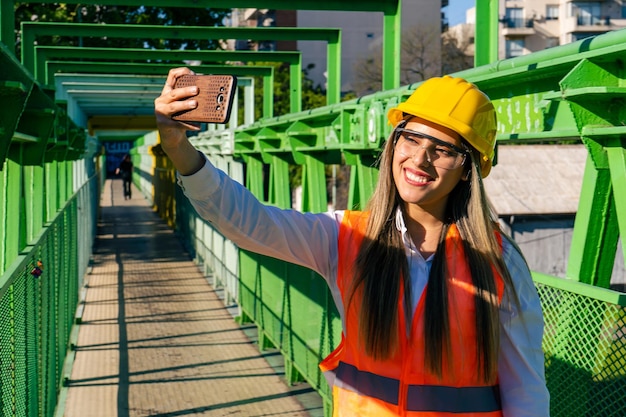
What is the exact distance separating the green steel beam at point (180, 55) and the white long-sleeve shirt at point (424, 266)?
950cm

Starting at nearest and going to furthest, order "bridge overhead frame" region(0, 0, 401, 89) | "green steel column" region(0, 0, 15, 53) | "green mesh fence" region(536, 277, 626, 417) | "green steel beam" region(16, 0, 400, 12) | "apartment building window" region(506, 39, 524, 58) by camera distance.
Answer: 1. "green mesh fence" region(536, 277, 626, 417)
2. "bridge overhead frame" region(0, 0, 401, 89)
3. "green steel column" region(0, 0, 15, 53)
4. "green steel beam" region(16, 0, 400, 12)
5. "apartment building window" region(506, 39, 524, 58)

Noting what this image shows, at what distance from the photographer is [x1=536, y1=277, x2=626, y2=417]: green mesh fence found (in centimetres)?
342

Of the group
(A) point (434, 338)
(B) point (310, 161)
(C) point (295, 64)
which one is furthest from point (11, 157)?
(C) point (295, 64)

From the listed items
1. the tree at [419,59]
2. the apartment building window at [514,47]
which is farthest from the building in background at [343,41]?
the apartment building window at [514,47]

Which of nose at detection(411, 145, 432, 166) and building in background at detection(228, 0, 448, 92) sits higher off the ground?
building in background at detection(228, 0, 448, 92)

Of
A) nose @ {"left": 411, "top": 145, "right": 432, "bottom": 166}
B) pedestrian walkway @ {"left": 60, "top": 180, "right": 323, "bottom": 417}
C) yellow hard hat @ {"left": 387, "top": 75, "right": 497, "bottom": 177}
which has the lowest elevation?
pedestrian walkway @ {"left": 60, "top": 180, "right": 323, "bottom": 417}

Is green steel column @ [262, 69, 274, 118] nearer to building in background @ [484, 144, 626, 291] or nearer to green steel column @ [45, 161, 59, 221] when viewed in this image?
green steel column @ [45, 161, 59, 221]

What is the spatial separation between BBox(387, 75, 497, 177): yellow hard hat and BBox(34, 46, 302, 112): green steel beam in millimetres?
9412

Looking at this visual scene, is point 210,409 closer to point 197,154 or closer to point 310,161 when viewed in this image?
point 310,161

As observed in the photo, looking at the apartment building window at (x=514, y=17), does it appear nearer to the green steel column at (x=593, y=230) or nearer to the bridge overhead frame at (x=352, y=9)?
the bridge overhead frame at (x=352, y=9)

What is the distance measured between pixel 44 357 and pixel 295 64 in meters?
6.66

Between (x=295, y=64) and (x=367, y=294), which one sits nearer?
(x=367, y=294)

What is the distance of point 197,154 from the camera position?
2402 mm

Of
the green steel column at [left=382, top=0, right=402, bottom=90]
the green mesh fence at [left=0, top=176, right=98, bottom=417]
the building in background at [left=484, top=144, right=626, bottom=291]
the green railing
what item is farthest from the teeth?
the building in background at [left=484, top=144, right=626, bottom=291]
